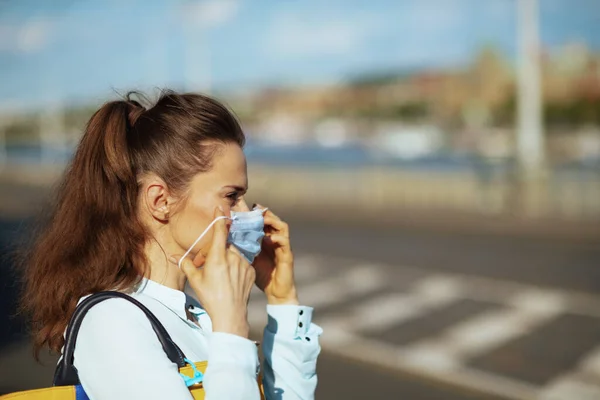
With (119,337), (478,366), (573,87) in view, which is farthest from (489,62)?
(119,337)

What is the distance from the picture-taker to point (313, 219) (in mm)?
20969

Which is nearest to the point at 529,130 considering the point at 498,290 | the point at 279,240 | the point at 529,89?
the point at 529,89

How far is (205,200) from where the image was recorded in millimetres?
1807

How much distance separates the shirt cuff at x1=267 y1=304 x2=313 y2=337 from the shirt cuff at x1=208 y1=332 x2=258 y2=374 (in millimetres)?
451

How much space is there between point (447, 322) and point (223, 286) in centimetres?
698

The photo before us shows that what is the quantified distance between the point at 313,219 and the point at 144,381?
63.9ft

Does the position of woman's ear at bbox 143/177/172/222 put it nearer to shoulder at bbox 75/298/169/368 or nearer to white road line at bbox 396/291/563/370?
shoulder at bbox 75/298/169/368

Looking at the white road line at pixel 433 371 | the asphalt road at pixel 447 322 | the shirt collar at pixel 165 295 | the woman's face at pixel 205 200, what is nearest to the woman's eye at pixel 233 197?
the woman's face at pixel 205 200

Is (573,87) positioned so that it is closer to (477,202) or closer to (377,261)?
(477,202)

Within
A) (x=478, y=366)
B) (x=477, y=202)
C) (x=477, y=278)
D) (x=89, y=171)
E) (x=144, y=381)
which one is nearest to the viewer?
(x=144, y=381)

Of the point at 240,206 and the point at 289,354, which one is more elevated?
the point at 240,206

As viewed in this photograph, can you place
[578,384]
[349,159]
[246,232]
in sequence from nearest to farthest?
[246,232] < [578,384] < [349,159]

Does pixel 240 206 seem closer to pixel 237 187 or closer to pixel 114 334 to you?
pixel 237 187

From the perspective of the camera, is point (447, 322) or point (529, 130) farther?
point (529, 130)
